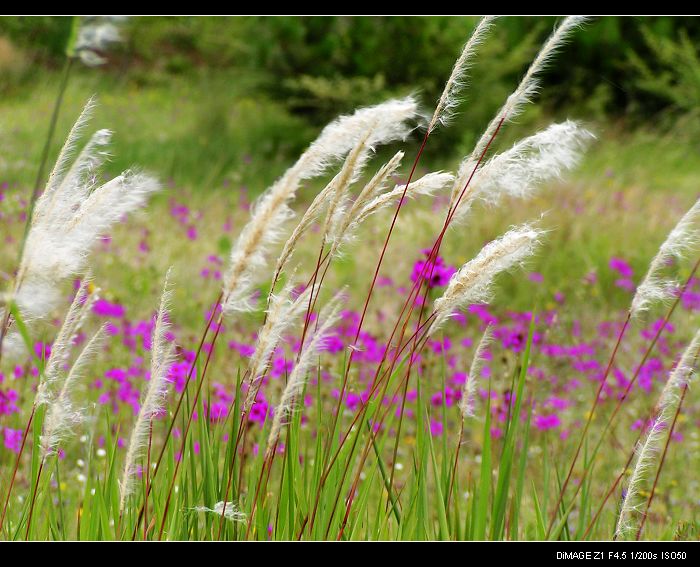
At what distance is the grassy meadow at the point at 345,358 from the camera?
1.43 m

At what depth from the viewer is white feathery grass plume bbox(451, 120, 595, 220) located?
130 cm

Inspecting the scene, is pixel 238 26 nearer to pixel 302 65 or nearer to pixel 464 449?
pixel 302 65

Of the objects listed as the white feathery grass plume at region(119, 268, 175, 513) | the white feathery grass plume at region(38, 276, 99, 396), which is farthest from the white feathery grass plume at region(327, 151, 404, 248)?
the white feathery grass plume at region(38, 276, 99, 396)

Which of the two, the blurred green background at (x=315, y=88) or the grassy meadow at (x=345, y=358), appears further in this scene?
the blurred green background at (x=315, y=88)

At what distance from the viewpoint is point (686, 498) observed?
2.96 meters

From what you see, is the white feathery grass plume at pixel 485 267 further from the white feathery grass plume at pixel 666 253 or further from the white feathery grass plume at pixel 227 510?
the white feathery grass plume at pixel 227 510

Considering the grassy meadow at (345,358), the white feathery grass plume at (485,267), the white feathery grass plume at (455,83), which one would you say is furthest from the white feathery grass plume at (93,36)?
the white feathery grass plume at (485,267)

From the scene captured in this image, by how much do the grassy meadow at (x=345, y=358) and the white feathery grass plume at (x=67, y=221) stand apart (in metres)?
0.03

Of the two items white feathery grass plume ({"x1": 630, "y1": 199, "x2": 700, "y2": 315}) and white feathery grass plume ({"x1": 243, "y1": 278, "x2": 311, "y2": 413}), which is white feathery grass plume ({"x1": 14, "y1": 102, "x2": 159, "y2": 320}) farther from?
white feathery grass plume ({"x1": 630, "y1": 199, "x2": 700, "y2": 315})

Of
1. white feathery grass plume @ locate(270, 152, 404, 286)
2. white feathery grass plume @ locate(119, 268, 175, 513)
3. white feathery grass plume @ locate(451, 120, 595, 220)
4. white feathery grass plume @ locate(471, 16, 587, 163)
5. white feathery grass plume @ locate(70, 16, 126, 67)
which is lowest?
white feathery grass plume @ locate(119, 268, 175, 513)

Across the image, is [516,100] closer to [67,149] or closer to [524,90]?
[524,90]

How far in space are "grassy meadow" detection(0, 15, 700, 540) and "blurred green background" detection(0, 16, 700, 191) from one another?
0.08 meters

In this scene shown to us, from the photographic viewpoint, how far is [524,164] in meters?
1.33
